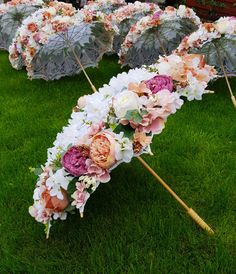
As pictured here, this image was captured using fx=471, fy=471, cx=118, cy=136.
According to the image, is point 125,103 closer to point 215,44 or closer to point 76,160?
point 76,160

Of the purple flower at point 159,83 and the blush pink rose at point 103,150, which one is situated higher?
the purple flower at point 159,83

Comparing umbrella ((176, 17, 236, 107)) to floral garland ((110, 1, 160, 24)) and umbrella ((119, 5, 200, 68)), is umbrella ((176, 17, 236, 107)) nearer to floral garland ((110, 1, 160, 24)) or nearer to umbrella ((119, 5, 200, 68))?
umbrella ((119, 5, 200, 68))

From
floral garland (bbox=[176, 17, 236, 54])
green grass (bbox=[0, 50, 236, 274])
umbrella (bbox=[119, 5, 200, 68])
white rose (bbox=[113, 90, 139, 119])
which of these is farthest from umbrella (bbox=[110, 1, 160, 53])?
white rose (bbox=[113, 90, 139, 119])

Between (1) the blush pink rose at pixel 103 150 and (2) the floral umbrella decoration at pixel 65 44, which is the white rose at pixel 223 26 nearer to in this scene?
(2) the floral umbrella decoration at pixel 65 44

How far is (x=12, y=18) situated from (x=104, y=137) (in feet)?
22.5

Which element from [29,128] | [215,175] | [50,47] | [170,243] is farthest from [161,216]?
[50,47]

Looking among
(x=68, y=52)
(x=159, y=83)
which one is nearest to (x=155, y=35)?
(x=68, y=52)

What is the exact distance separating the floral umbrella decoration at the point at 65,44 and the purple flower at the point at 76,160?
3.11m

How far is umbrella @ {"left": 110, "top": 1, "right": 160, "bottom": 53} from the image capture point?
7.50 metres

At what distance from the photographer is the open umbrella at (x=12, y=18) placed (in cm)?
859

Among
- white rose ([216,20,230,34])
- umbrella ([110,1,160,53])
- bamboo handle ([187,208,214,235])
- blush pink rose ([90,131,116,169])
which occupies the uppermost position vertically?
blush pink rose ([90,131,116,169])

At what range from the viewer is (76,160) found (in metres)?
2.60

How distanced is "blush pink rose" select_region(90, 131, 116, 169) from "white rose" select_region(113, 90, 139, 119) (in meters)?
0.13

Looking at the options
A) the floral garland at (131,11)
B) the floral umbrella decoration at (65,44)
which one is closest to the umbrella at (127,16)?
the floral garland at (131,11)
